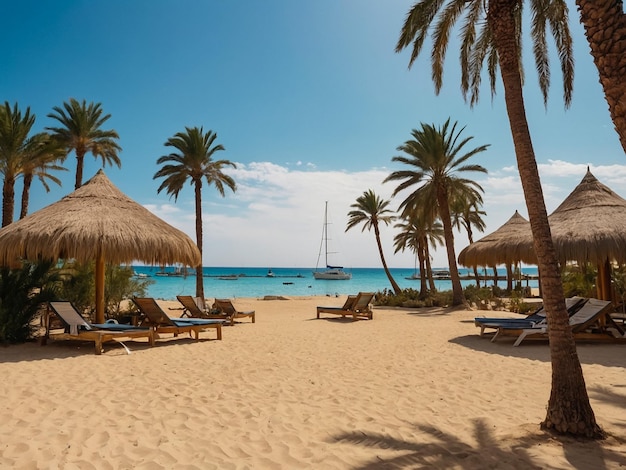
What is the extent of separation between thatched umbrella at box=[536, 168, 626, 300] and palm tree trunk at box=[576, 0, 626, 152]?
912cm

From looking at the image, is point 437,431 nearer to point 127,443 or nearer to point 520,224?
point 127,443

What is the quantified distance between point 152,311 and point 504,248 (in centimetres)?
1068

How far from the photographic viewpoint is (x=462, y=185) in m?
20.4

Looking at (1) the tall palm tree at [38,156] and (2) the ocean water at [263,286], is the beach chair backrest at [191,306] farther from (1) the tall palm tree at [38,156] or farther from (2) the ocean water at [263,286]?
(1) the tall palm tree at [38,156]

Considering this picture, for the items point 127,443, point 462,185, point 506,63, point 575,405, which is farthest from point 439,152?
point 127,443

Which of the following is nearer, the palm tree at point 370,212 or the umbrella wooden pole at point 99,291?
the umbrella wooden pole at point 99,291

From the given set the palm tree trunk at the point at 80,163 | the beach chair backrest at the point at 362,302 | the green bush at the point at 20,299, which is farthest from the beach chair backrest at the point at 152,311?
the palm tree trunk at the point at 80,163

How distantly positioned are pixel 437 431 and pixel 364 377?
2227 millimetres

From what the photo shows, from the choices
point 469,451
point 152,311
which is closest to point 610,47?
point 469,451

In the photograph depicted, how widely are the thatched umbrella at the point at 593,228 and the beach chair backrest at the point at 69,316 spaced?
11.3 metres

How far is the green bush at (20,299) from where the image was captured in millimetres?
8750

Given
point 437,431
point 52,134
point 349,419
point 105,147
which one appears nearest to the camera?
point 437,431

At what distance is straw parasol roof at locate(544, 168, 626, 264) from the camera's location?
10.6 metres

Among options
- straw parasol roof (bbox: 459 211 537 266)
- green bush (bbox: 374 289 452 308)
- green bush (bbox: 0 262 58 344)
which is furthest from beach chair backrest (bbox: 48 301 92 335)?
green bush (bbox: 374 289 452 308)
